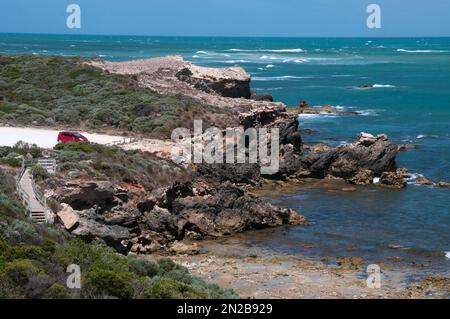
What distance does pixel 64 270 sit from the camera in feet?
53.8

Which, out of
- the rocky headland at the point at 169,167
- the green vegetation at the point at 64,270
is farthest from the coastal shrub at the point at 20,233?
the rocky headland at the point at 169,167

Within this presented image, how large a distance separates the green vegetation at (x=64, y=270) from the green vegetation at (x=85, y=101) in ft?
76.5

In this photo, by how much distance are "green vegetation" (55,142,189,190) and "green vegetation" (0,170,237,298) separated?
9872mm

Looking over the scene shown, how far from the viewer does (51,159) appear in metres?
30.4

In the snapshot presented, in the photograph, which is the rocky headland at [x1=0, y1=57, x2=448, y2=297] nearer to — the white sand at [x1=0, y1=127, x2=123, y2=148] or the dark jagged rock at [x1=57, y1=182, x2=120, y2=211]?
the dark jagged rock at [x1=57, y1=182, x2=120, y2=211]

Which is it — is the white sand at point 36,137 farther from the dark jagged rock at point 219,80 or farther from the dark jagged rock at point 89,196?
the dark jagged rock at point 219,80

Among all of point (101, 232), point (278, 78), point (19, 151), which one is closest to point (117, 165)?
point (19, 151)

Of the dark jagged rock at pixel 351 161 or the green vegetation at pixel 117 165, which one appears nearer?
the green vegetation at pixel 117 165

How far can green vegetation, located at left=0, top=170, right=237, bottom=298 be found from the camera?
1458 centimetres

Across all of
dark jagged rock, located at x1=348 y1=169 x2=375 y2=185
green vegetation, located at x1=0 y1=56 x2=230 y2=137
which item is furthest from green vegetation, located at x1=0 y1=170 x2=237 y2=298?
green vegetation, located at x1=0 y1=56 x2=230 y2=137

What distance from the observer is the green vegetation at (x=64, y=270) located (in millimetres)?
14578

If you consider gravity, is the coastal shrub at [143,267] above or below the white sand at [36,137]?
A: below
